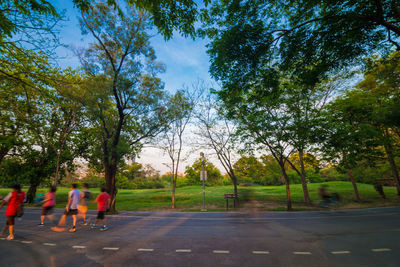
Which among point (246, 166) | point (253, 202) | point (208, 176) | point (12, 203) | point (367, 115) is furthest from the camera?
point (208, 176)

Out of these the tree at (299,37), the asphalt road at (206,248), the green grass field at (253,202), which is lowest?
the green grass field at (253,202)

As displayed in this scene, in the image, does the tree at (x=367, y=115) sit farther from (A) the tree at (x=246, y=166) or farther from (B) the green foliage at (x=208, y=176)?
(B) the green foliage at (x=208, y=176)

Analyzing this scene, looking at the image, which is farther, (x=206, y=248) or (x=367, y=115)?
(x=367, y=115)

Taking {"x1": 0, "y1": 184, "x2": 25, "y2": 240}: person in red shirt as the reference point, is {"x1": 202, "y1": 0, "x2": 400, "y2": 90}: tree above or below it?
above

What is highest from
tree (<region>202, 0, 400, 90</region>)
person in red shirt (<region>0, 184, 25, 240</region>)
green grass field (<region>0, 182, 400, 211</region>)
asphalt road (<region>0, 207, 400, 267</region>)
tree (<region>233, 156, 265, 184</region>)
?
tree (<region>202, 0, 400, 90</region>)

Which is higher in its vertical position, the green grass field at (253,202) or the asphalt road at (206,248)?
the asphalt road at (206,248)

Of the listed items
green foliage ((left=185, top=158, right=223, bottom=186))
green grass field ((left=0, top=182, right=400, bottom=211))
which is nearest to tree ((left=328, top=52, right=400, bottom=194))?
green grass field ((left=0, top=182, right=400, bottom=211))

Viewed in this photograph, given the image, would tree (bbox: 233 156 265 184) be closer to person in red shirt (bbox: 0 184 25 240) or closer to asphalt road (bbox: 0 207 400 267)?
asphalt road (bbox: 0 207 400 267)

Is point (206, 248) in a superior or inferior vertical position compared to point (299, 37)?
inferior

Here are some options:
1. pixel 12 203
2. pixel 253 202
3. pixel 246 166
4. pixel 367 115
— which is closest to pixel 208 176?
pixel 246 166

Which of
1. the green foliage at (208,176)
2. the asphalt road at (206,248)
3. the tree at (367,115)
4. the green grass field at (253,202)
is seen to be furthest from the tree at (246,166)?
the green foliage at (208,176)

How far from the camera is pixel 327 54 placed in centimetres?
729

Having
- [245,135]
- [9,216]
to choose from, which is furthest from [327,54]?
[9,216]

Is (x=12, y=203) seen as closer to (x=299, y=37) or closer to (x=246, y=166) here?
(x=299, y=37)
